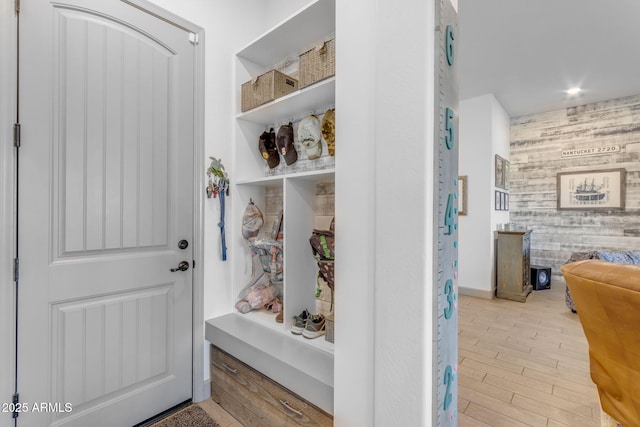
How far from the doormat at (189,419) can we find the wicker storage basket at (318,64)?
1.98 meters

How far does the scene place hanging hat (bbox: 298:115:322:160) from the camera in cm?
182

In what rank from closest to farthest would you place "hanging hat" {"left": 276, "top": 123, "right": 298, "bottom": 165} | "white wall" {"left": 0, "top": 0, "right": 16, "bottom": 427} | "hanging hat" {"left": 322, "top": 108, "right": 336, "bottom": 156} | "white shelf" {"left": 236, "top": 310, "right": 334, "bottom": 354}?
"white wall" {"left": 0, "top": 0, "right": 16, "bottom": 427}, "white shelf" {"left": 236, "top": 310, "right": 334, "bottom": 354}, "hanging hat" {"left": 322, "top": 108, "right": 336, "bottom": 156}, "hanging hat" {"left": 276, "top": 123, "right": 298, "bottom": 165}

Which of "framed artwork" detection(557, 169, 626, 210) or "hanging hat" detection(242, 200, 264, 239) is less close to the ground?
"framed artwork" detection(557, 169, 626, 210)

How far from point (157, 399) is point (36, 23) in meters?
2.01

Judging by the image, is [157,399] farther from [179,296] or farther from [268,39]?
[268,39]

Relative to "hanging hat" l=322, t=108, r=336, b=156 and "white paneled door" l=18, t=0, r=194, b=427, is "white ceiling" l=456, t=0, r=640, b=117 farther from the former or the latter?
"white paneled door" l=18, t=0, r=194, b=427

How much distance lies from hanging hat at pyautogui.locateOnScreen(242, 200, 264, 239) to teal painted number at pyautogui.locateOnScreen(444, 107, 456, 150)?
4.67 feet

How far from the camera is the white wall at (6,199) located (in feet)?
4.22

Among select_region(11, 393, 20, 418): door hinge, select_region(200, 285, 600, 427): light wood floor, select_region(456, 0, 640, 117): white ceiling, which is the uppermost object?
select_region(456, 0, 640, 117): white ceiling

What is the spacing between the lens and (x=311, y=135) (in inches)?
71.8

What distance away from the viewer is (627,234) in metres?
4.39

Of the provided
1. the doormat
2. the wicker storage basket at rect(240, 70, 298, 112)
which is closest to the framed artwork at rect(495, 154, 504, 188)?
the wicker storage basket at rect(240, 70, 298, 112)

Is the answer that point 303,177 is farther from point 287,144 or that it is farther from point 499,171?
point 499,171

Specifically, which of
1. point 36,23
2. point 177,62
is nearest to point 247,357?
point 177,62
